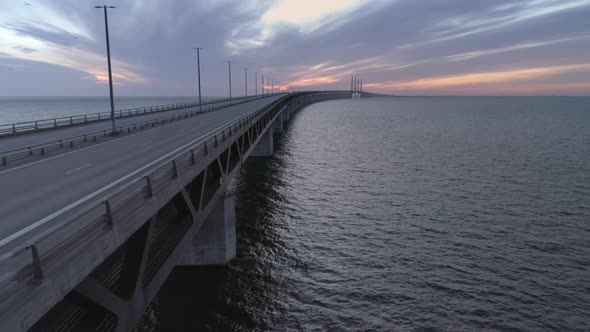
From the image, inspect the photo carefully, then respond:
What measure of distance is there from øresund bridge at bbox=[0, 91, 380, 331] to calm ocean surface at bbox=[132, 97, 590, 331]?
411 centimetres

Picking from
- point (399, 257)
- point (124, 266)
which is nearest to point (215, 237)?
point (124, 266)

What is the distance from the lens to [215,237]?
22.4 metres

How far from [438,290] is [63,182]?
20.8 metres

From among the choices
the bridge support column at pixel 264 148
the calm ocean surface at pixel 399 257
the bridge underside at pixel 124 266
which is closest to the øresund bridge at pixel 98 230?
the bridge underside at pixel 124 266

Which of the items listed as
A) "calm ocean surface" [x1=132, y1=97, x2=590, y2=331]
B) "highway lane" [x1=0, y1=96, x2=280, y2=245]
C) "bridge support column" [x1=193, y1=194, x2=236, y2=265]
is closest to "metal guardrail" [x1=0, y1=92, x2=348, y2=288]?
"highway lane" [x1=0, y1=96, x2=280, y2=245]

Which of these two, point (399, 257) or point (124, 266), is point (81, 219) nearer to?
point (124, 266)

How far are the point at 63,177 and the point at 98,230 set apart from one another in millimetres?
10502

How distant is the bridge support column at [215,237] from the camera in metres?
22.0

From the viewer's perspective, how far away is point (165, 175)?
1340 cm

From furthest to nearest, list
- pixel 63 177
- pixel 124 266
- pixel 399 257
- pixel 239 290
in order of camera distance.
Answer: pixel 399 257 < pixel 239 290 < pixel 63 177 < pixel 124 266

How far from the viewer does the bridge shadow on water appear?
1759 cm

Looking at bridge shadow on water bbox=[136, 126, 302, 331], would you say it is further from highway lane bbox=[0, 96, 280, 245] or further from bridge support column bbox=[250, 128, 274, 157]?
bridge support column bbox=[250, 128, 274, 157]

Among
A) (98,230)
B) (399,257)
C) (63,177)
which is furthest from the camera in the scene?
(399,257)

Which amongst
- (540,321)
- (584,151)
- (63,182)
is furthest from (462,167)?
(63,182)
